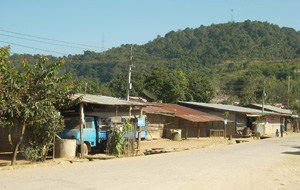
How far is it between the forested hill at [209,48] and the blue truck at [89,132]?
79.4 m

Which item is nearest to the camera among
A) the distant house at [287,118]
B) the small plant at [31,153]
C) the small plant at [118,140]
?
the small plant at [31,153]

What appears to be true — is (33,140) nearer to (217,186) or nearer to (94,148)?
(94,148)

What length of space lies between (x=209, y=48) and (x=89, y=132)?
438 ft

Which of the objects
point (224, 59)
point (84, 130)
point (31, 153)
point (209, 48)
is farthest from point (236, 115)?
point (209, 48)

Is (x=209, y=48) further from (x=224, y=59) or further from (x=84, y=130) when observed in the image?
(x=84, y=130)

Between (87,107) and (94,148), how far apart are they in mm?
2317

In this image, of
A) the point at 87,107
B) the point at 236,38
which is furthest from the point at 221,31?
the point at 87,107

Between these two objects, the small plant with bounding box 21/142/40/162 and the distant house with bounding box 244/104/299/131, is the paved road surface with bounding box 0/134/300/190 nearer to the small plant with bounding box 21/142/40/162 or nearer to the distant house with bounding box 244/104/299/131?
the small plant with bounding box 21/142/40/162

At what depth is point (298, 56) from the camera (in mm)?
139250

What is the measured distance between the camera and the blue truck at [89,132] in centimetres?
1641

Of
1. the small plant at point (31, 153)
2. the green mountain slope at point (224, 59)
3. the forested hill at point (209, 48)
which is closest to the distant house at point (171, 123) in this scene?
the small plant at point (31, 153)

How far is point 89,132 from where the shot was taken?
1730cm

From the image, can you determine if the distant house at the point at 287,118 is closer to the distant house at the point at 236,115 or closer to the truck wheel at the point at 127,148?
the distant house at the point at 236,115

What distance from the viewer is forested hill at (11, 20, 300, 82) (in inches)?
4407
